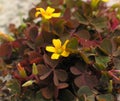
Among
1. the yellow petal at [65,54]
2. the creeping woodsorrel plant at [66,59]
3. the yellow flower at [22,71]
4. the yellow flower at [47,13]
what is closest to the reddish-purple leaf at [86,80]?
the creeping woodsorrel plant at [66,59]

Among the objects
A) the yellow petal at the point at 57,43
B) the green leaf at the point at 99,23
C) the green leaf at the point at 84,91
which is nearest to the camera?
the green leaf at the point at 84,91

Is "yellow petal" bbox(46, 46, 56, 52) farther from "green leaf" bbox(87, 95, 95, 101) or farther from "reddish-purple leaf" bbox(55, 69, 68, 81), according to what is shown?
"green leaf" bbox(87, 95, 95, 101)

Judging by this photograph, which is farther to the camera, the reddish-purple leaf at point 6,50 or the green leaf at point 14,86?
the reddish-purple leaf at point 6,50

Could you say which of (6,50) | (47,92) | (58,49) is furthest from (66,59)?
(6,50)

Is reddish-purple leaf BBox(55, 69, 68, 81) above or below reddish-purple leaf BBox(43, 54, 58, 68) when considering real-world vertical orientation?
below

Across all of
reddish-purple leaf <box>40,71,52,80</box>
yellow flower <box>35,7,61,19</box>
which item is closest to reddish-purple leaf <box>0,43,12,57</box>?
yellow flower <box>35,7,61,19</box>

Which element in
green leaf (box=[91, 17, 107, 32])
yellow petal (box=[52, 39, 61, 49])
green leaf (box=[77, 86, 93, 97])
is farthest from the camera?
green leaf (box=[91, 17, 107, 32])

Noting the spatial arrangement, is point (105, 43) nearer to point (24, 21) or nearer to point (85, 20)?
point (85, 20)

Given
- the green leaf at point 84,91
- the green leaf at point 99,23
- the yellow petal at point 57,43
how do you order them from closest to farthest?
the green leaf at point 84,91
the yellow petal at point 57,43
the green leaf at point 99,23

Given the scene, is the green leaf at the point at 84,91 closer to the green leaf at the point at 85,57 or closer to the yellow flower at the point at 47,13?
the green leaf at the point at 85,57
